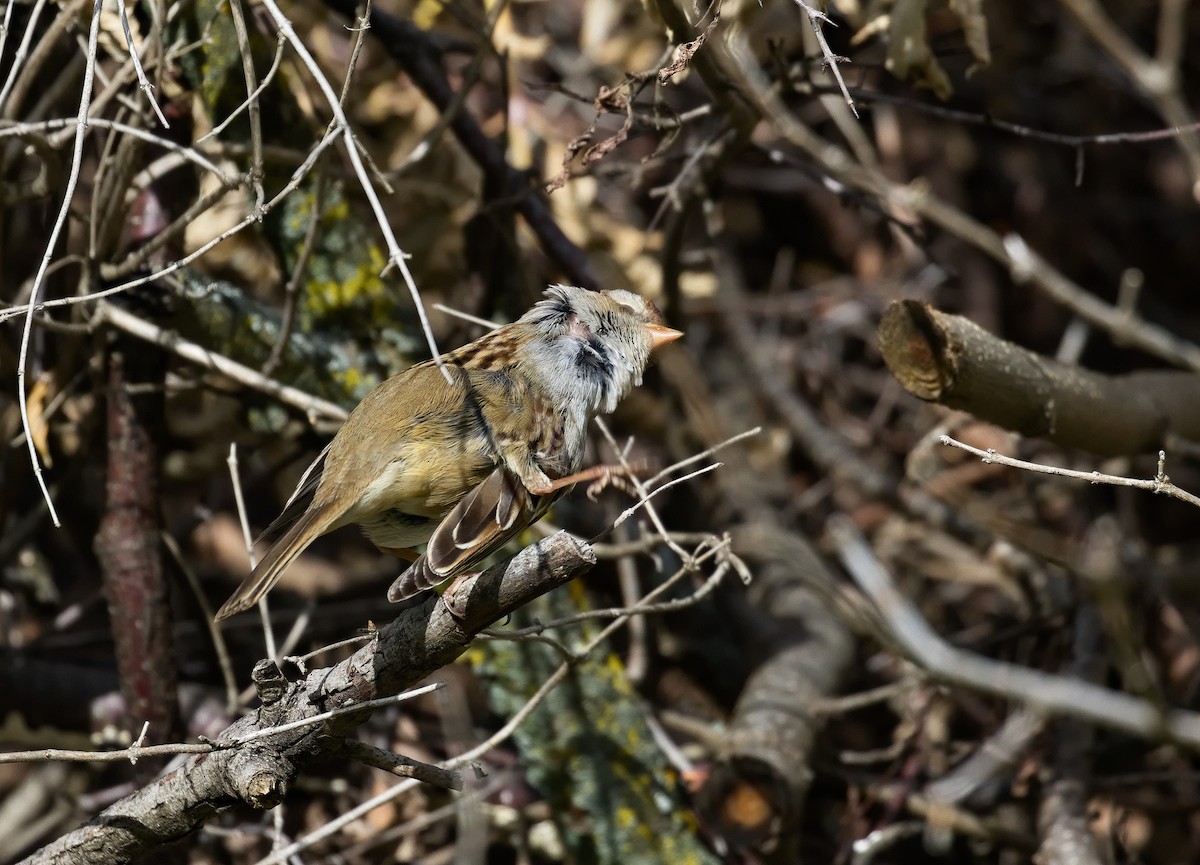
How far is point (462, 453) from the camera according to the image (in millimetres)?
2764

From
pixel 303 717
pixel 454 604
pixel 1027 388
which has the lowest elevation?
pixel 1027 388

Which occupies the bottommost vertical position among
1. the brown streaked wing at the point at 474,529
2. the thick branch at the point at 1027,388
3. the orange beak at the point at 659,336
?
the thick branch at the point at 1027,388

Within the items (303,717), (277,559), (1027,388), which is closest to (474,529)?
(277,559)

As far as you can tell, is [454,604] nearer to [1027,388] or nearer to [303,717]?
[303,717]

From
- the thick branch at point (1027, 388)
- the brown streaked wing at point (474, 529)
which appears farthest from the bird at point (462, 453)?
the thick branch at point (1027, 388)

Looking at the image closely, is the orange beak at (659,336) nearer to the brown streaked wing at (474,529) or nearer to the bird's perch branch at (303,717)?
the brown streaked wing at (474,529)

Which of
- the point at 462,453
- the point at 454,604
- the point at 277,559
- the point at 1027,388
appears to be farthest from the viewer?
the point at 1027,388

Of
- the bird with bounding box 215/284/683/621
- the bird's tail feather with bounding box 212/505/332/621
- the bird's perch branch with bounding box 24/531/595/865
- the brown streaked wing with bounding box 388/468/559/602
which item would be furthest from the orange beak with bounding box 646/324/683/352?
the bird's perch branch with bounding box 24/531/595/865

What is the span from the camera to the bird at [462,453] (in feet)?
8.51

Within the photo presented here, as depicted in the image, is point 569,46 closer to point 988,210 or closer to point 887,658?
point 988,210

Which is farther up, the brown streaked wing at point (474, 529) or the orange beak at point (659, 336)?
the orange beak at point (659, 336)

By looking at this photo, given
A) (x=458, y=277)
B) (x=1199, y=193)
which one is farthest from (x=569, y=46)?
(x=1199, y=193)

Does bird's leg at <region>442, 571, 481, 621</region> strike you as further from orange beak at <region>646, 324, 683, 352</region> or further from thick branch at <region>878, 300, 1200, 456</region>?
orange beak at <region>646, 324, 683, 352</region>

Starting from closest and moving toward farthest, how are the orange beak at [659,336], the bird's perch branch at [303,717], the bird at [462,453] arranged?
the bird's perch branch at [303,717], the bird at [462,453], the orange beak at [659,336]
